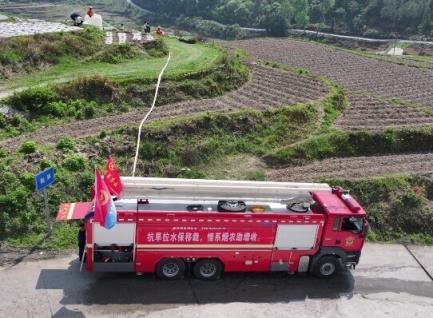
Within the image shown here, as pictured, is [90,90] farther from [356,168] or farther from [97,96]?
[356,168]

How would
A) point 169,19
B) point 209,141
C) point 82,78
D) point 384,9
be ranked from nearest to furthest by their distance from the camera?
point 209,141 < point 82,78 < point 384,9 < point 169,19

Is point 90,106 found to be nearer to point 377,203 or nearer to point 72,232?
point 72,232

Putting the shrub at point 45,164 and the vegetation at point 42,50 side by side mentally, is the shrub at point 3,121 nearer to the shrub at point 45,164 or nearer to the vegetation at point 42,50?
the shrub at point 45,164

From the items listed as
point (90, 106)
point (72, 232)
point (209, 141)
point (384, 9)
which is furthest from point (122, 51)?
point (384, 9)

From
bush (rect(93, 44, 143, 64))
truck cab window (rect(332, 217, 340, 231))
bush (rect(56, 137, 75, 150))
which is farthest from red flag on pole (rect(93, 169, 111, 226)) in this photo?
bush (rect(93, 44, 143, 64))

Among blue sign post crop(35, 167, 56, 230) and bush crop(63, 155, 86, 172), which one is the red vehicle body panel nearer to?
blue sign post crop(35, 167, 56, 230)
